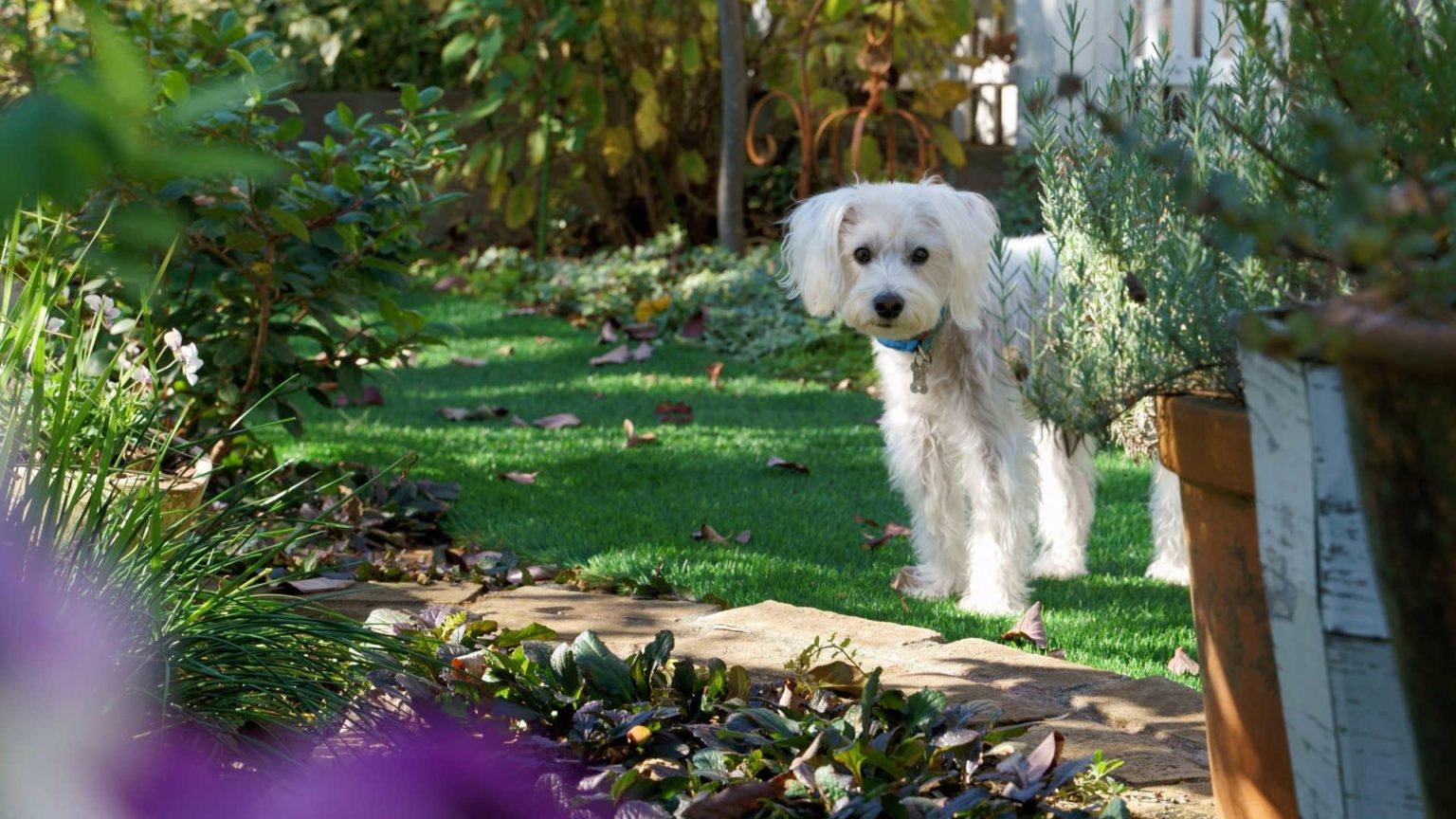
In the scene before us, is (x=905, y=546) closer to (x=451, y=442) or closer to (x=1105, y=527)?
(x=1105, y=527)

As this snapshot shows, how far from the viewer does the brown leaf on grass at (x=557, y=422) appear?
Result: 6414 mm

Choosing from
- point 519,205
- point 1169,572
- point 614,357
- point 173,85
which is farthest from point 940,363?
point 519,205

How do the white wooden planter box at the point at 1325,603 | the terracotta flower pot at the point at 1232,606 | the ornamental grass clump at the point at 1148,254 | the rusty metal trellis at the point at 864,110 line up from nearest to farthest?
the white wooden planter box at the point at 1325,603 < the terracotta flower pot at the point at 1232,606 < the ornamental grass clump at the point at 1148,254 < the rusty metal trellis at the point at 864,110

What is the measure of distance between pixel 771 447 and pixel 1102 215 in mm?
3487

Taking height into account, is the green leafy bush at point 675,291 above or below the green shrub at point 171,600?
above

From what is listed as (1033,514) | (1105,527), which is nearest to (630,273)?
(1105,527)

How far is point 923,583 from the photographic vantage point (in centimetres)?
439

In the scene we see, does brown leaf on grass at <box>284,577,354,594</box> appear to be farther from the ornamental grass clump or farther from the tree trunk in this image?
the tree trunk

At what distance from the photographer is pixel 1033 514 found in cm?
433

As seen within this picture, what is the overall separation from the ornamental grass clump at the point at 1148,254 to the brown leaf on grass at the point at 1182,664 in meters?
0.97

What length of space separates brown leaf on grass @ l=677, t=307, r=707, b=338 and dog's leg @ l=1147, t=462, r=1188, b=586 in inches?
169

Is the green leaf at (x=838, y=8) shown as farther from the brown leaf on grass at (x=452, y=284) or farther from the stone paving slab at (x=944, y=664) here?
the stone paving slab at (x=944, y=664)

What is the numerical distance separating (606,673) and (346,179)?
217 centimetres

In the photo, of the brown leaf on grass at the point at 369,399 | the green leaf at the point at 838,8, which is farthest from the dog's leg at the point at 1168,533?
the green leaf at the point at 838,8
